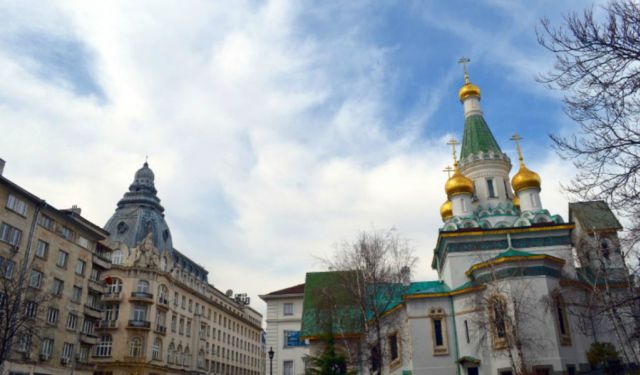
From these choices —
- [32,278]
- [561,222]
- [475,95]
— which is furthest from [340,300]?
[475,95]

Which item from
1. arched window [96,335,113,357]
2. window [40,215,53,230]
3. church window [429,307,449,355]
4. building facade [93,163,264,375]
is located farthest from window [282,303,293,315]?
window [40,215,53,230]

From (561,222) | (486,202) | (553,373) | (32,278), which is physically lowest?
(553,373)

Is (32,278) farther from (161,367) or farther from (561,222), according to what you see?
(561,222)

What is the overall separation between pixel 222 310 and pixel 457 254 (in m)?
43.2

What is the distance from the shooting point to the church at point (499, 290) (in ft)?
92.7

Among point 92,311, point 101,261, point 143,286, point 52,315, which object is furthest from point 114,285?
point 52,315

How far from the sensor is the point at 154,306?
170ft

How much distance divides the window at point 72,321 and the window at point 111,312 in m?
12.6

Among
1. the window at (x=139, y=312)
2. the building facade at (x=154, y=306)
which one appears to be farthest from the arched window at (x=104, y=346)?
the window at (x=139, y=312)

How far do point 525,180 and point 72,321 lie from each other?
36906 mm

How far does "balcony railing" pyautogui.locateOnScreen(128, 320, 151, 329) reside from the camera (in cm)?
4975

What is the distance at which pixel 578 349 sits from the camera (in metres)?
29.2

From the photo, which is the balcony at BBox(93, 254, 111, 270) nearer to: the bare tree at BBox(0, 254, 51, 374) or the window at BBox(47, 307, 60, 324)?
the window at BBox(47, 307, 60, 324)

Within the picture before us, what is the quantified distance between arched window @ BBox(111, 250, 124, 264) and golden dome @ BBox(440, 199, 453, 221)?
112ft
